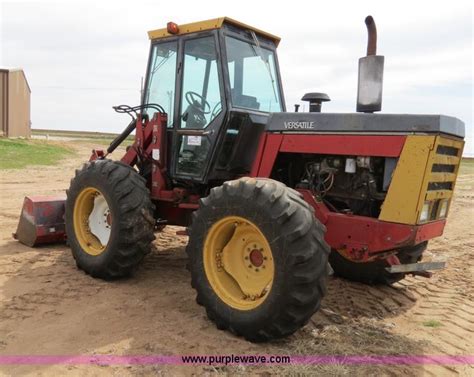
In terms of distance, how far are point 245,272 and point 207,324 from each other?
20.8 inches

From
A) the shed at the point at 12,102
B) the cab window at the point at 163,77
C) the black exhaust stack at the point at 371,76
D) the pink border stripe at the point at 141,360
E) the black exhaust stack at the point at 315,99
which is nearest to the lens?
the pink border stripe at the point at 141,360

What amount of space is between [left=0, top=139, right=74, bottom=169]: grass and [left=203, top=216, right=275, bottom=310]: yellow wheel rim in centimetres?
1548

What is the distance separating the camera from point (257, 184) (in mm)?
3869

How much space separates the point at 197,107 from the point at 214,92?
286 mm

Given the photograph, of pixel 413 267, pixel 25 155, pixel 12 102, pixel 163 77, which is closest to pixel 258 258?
pixel 413 267

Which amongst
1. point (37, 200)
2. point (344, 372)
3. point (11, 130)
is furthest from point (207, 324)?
point (11, 130)

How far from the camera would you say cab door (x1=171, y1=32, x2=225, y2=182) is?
509 centimetres

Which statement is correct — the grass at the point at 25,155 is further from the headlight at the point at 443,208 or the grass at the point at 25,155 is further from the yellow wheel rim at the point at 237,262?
the headlight at the point at 443,208

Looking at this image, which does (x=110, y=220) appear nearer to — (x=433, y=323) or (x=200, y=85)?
(x=200, y=85)

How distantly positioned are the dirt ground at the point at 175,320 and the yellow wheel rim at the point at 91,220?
0.36 meters

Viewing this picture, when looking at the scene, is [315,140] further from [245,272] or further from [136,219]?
[136,219]

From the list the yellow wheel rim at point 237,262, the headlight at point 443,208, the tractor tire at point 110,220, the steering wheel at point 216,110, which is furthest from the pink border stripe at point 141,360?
the steering wheel at point 216,110

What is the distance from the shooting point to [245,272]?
4.13m

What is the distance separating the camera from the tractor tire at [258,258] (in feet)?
11.8
